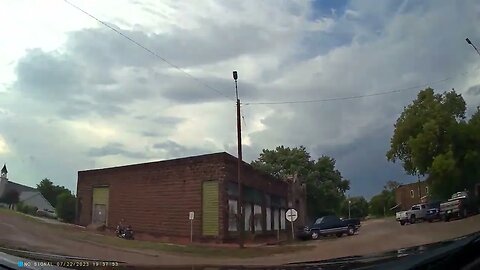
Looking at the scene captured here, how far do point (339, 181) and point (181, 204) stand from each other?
100 cm

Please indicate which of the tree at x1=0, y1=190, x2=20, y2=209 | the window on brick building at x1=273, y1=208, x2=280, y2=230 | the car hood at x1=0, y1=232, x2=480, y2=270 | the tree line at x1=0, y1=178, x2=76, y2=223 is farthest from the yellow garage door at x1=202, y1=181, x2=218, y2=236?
the tree at x1=0, y1=190, x2=20, y2=209

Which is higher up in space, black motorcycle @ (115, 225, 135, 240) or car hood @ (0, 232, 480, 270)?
black motorcycle @ (115, 225, 135, 240)

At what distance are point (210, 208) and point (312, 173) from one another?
719 millimetres

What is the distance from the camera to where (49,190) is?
12.1ft

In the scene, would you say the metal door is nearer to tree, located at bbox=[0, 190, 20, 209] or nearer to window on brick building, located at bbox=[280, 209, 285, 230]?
tree, located at bbox=[0, 190, 20, 209]

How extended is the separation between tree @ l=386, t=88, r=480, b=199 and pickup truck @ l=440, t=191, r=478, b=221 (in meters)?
0.09

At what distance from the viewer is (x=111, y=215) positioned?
11.1 feet

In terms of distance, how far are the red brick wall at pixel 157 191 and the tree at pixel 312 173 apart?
360 millimetres

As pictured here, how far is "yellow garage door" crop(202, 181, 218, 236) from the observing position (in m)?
3.02

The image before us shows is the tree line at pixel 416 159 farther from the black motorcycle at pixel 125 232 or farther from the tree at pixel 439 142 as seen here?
the black motorcycle at pixel 125 232

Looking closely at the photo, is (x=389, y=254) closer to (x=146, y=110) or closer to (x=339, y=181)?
(x=339, y=181)

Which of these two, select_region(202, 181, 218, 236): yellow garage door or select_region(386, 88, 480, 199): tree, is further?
select_region(386, 88, 480, 199): tree

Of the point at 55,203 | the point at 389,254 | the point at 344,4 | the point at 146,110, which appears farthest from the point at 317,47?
the point at 55,203

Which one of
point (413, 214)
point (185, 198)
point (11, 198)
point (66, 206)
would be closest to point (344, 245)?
point (413, 214)
